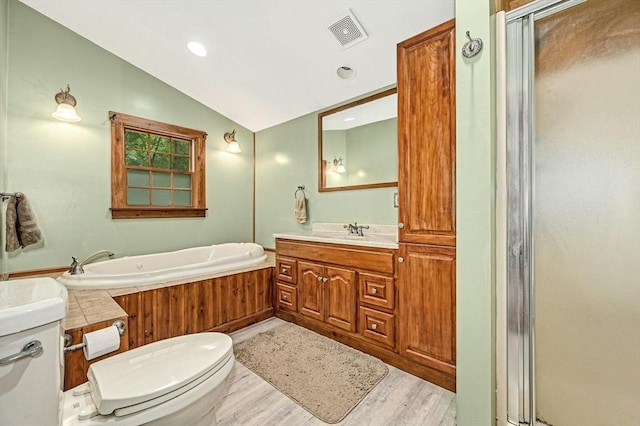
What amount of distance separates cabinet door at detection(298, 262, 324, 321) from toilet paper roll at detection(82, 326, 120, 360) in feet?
5.02

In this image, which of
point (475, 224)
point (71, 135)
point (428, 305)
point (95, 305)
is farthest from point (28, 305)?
point (71, 135)

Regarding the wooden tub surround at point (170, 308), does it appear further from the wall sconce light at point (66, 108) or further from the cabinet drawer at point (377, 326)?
the wall sconce light at point (66, 108)

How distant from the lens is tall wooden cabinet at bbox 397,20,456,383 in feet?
5.20

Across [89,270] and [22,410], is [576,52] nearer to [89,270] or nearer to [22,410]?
[22,410]

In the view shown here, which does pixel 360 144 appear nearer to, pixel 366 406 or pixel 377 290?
pixel 377 290

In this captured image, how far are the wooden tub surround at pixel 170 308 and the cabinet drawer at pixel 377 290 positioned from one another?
1.17 meters

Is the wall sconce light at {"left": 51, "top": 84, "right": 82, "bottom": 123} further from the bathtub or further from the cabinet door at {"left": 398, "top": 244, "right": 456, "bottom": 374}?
the cabinet door at {"left": 398, "top": 244, "right": 456, "bottom": 374}

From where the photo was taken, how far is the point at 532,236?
49.1 inches

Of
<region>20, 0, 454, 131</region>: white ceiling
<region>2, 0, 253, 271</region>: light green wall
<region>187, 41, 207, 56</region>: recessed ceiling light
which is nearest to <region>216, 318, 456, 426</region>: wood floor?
<region>2, 0, 253, 271</region>: light green wall

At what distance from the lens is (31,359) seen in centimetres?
73

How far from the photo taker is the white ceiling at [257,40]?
1950mm

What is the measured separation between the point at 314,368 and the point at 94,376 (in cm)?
131

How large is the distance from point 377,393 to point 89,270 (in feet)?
8.69

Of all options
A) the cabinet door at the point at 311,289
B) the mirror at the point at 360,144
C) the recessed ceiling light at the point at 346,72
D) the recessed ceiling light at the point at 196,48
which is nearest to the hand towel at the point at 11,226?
the recessed ceiling light at the point at 196,48
